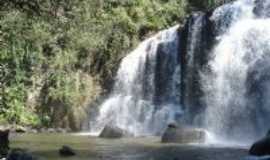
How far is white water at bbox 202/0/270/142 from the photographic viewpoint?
94.1 ft

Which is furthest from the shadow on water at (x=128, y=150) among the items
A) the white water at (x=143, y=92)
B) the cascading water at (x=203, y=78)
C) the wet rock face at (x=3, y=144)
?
the white water at (x=143, y=92)

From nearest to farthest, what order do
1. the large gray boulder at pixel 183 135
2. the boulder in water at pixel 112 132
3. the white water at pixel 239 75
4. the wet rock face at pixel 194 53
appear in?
the large gray boulder at pixel 183 135 → the white water at pixel 239 75 → the boulder in water at pixel 112 132 → the wet rock face at pixel 194 53

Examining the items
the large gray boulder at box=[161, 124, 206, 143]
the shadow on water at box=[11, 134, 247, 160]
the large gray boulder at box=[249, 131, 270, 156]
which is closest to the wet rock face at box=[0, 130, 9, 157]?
the shadow on water at box=[11, 134, 247, 160]

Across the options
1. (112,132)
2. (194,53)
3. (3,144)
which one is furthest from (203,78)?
(3,144)

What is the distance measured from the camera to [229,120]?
29.6 m

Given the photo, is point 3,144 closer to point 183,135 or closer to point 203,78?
point 183,135

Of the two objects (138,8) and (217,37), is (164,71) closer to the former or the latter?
(217,37)

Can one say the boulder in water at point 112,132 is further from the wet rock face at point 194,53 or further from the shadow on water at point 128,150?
the wet rock face at point 194,53

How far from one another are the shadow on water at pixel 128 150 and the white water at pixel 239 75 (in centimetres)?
460

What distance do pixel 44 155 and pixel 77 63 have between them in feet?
60.9

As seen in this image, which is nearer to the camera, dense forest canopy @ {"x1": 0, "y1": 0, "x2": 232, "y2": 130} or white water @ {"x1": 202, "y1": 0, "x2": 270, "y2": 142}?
white water @ {"x1": 202, "y1": 0, "x2": 270, "y2": 142}

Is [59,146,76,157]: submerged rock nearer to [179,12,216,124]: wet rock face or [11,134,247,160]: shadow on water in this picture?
[11,134,247,160]: shadow on water

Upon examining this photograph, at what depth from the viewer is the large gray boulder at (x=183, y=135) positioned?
25594 mm

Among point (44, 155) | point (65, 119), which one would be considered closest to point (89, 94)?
point (65, 119)
